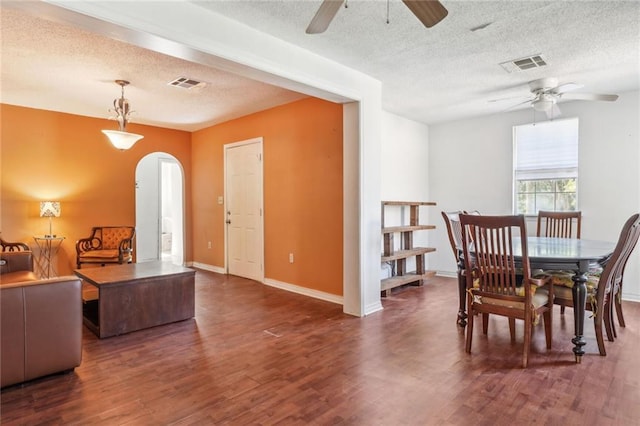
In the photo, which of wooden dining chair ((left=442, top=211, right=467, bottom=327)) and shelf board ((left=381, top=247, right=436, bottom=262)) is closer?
wooden dining chair ((left=442, top=211, right=467, bottom=327))

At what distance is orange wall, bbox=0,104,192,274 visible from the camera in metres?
4.95

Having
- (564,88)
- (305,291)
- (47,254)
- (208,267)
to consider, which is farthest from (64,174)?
(564,88)

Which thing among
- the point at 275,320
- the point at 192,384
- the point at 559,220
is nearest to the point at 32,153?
the point at 275,320

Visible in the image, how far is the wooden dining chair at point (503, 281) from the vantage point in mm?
2574

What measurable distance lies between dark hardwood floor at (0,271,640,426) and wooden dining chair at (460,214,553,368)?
0.34 meters

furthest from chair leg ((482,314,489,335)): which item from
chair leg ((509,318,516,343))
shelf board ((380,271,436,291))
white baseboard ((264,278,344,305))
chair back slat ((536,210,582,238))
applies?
chair back slat ((536,210,582,238))

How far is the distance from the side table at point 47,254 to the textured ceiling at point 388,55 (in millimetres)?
1891

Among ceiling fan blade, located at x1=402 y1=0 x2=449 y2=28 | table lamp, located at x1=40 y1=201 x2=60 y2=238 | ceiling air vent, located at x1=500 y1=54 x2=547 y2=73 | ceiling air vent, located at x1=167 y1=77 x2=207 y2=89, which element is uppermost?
ceiling air vent, located at x1=167 y1=77 x2=207 y2=89

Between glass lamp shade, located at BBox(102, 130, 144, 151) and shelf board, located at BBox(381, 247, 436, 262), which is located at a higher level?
glass lamp shade, located at BBox(102, 130, 144, 151)

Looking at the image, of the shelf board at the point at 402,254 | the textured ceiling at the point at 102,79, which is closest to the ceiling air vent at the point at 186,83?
the textured ceiling at the point at 102,79

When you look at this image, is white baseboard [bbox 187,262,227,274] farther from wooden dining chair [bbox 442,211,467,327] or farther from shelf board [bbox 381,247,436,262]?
wooden dining chair [bbox 442,211,467,327]

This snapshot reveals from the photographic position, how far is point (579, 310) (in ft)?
8.85

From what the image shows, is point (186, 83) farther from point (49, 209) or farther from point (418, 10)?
point (418, 10)

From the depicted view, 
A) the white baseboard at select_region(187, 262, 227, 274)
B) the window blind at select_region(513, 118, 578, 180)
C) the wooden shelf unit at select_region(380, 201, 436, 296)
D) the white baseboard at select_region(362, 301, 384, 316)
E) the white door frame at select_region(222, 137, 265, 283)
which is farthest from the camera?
the white baseboard at select_region(187, 262, 227, 274)
